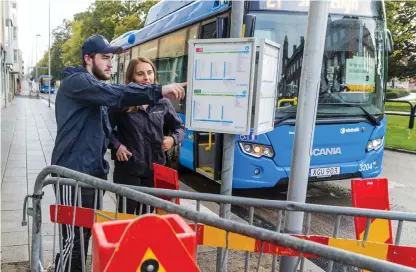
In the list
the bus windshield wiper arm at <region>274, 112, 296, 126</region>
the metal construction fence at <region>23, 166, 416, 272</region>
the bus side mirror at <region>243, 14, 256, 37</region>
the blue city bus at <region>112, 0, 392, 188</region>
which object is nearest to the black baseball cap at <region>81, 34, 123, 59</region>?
the metal construction fence at <region>23, 166, 416, 272</region>

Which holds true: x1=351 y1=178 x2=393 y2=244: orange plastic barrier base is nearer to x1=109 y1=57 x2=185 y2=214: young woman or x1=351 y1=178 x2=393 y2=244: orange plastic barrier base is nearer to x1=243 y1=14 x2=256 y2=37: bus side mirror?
x1=109 y1=57 x2=185 y2=214: young woman

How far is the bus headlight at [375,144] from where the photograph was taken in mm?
6434

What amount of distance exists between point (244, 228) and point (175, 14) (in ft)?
23.1

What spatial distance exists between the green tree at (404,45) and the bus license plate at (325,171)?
675 inches

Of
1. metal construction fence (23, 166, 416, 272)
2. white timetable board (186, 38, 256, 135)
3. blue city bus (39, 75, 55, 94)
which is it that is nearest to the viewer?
metal construction fence (23, 166, 416, 272)

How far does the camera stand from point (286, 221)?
10.1 ft

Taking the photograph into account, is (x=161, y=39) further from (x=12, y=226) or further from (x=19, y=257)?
(x=19, y=257)

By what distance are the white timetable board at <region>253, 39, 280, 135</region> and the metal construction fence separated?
0.65 meters

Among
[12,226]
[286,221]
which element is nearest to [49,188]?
[12,226]

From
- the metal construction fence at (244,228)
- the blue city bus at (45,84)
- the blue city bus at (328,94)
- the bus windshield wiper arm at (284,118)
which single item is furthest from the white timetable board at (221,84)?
the blue city bus at (45,84)

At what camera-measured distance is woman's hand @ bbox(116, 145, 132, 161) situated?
351 centimetres

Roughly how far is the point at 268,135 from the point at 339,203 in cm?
185

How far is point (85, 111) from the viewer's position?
3000mm

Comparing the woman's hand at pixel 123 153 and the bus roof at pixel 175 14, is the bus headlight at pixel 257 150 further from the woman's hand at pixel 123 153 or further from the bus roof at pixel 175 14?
the woman's hand at pixel 123 153
